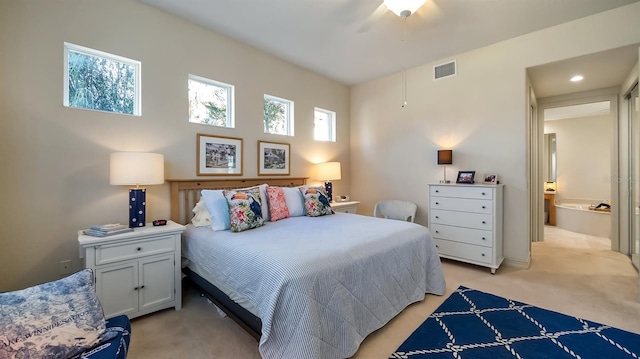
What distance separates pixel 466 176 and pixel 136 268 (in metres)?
3.91

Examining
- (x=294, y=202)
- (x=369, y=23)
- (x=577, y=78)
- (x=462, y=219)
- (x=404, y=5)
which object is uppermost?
(x=369, y=23)

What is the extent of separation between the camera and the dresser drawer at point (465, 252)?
3258 millimetres

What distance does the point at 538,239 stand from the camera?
4.70 meters

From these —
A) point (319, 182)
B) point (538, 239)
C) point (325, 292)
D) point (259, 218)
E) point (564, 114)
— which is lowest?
point (538, 239)

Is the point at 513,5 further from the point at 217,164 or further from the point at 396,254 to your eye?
the point at 217,164

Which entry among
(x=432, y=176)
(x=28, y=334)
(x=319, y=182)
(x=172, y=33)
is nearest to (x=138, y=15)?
(x=172, y=33)

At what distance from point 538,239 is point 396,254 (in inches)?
161

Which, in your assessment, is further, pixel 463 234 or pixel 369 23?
pixel 463 234

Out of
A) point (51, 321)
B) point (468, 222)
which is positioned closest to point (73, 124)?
point (51, 321)

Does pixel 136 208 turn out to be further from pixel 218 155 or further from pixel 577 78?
pixel 577 78

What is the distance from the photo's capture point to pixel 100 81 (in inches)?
100

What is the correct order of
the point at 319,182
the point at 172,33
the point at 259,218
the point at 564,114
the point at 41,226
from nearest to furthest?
1. the point at 41,226
2. the point at 259,218
3. the point at 172,33
4. the point at 319,182
5. the point at 564,114

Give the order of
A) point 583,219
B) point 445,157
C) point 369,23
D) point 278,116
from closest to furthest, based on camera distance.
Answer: point 369,23 → point 445,157 → point 278,116 → point 583,219

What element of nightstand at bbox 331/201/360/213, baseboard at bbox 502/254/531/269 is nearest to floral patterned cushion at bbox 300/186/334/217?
nightstand at bbox 331/201/360/213
